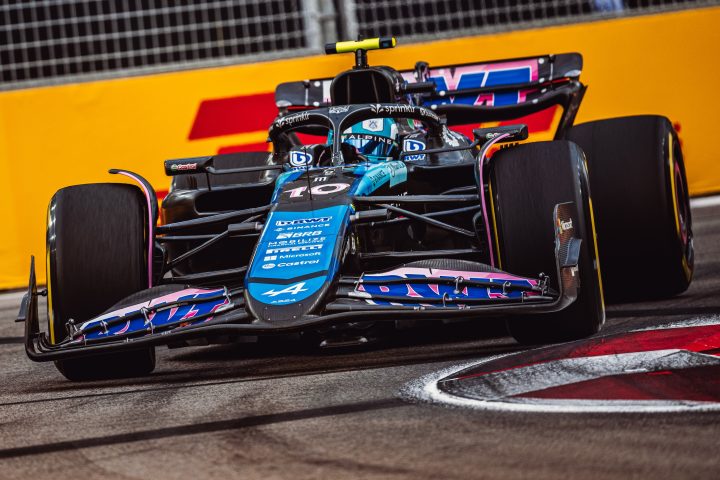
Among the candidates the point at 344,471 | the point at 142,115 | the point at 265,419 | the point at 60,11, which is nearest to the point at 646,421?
the point at 344,471

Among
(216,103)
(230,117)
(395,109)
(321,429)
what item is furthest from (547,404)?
(216,103)

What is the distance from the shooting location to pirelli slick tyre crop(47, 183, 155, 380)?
539 cm

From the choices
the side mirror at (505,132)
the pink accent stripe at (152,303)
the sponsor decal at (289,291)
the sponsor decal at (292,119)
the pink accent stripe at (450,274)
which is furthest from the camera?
the sponsor decal at (292,119)

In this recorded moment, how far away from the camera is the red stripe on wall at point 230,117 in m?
10.5

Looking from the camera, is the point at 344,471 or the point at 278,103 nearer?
the point at 344,471

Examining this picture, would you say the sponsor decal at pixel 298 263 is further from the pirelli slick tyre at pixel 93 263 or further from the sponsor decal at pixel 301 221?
the pirelli slick tyre at pixel 93 263

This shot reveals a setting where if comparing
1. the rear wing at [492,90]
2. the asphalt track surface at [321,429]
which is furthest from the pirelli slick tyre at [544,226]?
the rear wing at [492,90]

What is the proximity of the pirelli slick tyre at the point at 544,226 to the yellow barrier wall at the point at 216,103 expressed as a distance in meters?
5.44

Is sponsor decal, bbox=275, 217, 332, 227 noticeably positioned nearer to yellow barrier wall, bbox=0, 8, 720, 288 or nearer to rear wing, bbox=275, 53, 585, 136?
rear wing, bbox=275, 53, 585, 136

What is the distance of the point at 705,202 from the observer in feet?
37.5

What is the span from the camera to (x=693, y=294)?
6.69 meters

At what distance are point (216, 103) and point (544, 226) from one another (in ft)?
19.2

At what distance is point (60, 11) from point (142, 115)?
51.7 inches

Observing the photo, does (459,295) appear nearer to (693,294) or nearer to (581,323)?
(581,323)
